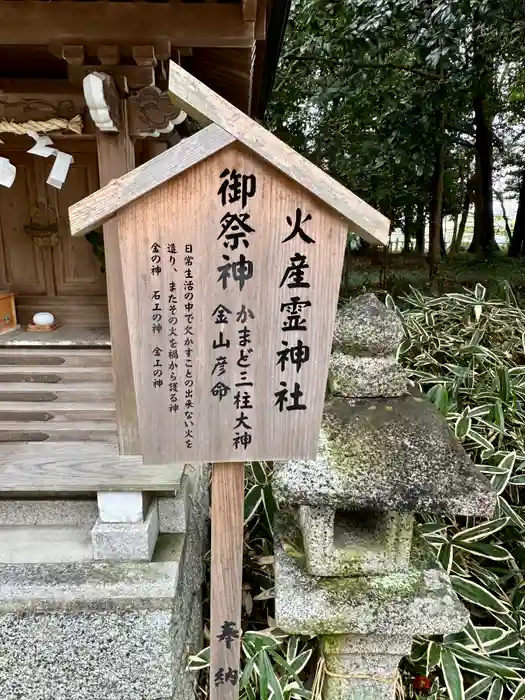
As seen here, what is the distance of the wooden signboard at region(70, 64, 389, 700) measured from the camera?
3.69 feet

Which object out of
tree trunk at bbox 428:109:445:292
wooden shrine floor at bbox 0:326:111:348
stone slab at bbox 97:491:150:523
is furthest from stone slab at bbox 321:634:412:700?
tree trunk at bbox 428:109:445:292

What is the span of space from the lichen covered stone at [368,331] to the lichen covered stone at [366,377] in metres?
0.04

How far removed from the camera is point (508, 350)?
15.1 ft

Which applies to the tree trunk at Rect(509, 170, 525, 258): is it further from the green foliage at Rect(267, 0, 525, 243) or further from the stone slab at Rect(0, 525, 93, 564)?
the stone slab at Rect(0, 525, 93, 564)

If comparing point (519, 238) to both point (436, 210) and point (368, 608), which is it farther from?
point (368, 608)

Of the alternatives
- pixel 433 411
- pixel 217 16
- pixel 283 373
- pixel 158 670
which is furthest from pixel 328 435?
pixel 217 16

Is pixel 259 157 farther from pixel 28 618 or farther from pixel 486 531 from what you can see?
pixel 486 531

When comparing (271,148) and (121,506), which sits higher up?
(271,148)

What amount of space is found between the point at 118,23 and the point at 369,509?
2150mm

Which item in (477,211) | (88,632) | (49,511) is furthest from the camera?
(477,211)

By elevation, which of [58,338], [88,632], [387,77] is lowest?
[88,632]

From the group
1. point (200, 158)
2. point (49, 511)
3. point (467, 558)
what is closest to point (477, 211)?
point (467, 558)

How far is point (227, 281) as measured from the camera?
1.24 meters

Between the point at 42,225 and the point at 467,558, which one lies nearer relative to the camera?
the point at 42,225
